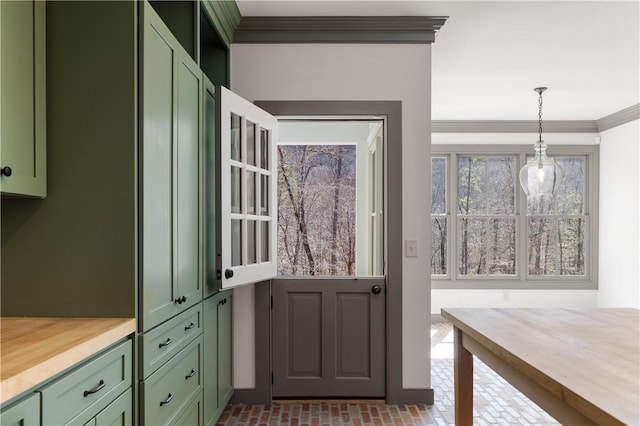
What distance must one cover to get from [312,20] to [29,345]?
2568 millimetres

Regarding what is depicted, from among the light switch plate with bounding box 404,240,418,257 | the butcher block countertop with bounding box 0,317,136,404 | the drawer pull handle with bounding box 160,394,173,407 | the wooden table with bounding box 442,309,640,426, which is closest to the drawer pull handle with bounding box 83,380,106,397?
the butcher block countertop with bounding box 0,317,136,404

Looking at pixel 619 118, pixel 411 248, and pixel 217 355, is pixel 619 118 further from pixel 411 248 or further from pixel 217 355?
pixel 217 355

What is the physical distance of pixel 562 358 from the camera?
4.18ft

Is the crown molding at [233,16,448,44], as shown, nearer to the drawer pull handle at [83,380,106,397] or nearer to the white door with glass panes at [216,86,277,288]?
the white door with glass panes at [216,86,277,288]

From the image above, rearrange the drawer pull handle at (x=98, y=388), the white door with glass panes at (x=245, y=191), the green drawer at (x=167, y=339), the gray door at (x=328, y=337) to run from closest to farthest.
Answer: the drawer pull handle at (x=98, y=388) → the green drawer at (x=167, y=339) → the white door with glass panes at (x=245, y=191) → the gray door at (x=328, y=337)

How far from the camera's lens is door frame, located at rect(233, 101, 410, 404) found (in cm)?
309

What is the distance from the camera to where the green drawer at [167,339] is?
1.70 meters

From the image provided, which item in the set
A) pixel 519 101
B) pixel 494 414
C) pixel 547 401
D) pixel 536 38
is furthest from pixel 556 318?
pixel 519 101

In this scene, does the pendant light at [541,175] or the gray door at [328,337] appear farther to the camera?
the pendant light at [541,175]

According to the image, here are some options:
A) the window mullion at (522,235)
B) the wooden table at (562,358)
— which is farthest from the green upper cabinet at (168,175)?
the window mullion at (522,235)

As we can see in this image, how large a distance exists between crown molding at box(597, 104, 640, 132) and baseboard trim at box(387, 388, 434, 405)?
14.4 feet

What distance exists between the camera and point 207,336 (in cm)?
253

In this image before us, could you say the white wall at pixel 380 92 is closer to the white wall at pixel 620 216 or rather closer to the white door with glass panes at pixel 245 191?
the white door with glass panes at pixel 245 191

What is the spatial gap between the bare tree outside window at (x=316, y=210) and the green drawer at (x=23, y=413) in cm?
221
